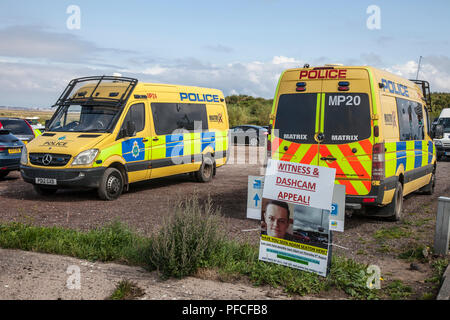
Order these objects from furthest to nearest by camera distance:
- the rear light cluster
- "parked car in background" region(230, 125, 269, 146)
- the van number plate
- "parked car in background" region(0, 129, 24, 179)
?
"parked car in background" region(230, 125, 269, 146), "parked car in background" region(0, 129, 24, 179), the van number plate, the rear light cluster

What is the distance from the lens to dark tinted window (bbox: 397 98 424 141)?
938cm

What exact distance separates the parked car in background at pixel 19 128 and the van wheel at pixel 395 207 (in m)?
10.9

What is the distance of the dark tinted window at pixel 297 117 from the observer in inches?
335

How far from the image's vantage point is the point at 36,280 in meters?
5.32

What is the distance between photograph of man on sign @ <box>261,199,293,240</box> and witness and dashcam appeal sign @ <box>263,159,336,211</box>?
0.08 metres

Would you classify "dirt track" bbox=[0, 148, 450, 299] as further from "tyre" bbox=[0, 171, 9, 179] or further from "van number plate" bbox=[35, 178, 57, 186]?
"van number plate" bbox=[35, 178, 57, 186]

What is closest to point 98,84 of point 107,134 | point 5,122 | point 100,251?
point 107,134

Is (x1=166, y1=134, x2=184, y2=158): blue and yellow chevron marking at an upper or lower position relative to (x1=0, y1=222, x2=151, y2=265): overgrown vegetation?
upper

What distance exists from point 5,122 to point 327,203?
41.5 feet

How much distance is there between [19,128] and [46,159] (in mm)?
5587

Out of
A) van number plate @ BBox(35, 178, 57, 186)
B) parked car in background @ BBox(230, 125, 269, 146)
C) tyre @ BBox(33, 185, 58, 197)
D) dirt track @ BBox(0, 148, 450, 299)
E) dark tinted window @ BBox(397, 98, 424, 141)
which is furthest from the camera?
parked car in background @ BBox(230, 125, 269, 146)

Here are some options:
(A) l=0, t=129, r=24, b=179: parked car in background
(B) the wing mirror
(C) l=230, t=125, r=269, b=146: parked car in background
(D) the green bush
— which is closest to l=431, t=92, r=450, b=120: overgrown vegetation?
Result: (C) l=230, t=125, r=269, b=146: parked car in background

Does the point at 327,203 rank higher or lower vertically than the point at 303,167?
lower
